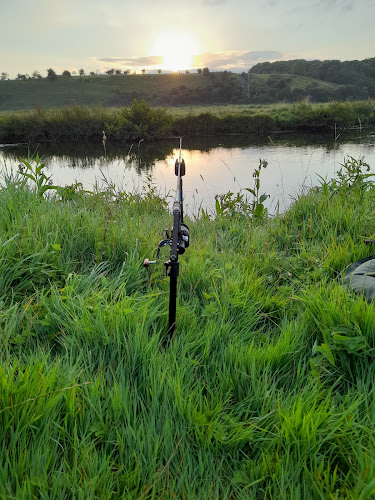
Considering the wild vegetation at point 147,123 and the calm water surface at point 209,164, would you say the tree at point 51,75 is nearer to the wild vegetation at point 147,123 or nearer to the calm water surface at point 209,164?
the wild vegetation at point 147,123

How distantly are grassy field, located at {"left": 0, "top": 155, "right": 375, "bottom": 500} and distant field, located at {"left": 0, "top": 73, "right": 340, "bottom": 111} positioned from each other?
57.1m

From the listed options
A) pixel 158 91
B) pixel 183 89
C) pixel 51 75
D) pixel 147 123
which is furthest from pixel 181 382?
pixel 51 75

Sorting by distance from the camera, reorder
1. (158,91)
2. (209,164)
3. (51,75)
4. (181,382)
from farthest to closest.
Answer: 1. (51,75)
2. (158,91)
3. (209,164)
4. (181,382)

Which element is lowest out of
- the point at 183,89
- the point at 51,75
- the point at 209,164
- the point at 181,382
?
the point at 181,382

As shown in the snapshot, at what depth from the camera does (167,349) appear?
1.96m

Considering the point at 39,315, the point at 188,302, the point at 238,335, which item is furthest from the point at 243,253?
the point at 39,315

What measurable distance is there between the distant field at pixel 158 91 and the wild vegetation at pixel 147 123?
3418cm

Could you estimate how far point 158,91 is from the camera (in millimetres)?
68625

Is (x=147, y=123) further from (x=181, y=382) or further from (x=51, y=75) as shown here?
(x=51, y=75)

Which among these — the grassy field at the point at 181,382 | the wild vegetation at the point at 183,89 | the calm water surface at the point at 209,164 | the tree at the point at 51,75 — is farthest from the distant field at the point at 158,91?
the grassy field at the point at 181,382

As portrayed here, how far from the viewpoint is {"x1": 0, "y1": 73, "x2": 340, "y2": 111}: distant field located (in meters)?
58.8

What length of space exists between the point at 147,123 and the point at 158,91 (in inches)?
2089

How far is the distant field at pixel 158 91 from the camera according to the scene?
193 ft

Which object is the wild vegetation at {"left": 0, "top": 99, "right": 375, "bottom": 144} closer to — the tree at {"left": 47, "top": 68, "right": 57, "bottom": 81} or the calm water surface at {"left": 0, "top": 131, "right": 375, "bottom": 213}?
the calm water surface at {"left": 0, "top": 131, "right": 375, "bottom": 213}
